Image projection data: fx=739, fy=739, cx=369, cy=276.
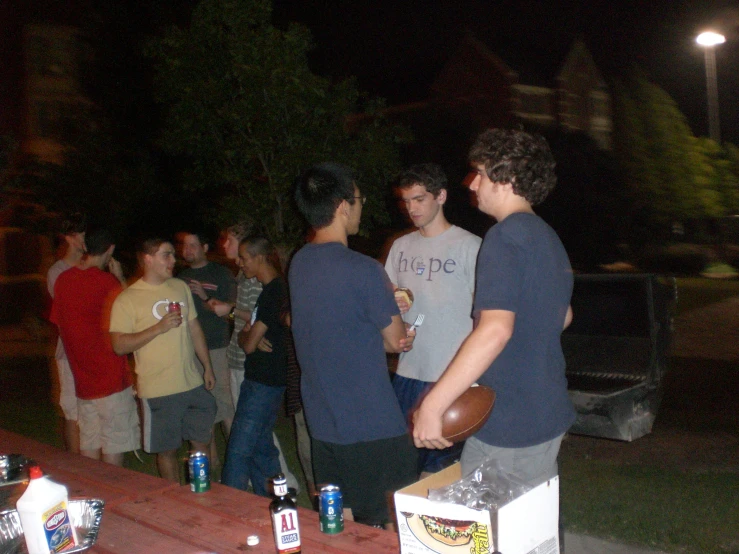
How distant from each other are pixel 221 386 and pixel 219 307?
71cm

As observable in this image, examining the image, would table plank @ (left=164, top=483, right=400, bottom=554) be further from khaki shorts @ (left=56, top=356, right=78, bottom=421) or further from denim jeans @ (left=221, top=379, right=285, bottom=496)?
khaki shorts @ (left=56, top=356, right=78, bottom=421)

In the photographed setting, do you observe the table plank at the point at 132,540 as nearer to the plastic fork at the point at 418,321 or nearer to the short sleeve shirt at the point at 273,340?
the plastic fork at the point at 418,321

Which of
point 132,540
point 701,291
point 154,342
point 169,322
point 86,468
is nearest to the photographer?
point 132,540

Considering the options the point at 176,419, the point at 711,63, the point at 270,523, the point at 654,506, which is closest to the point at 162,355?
the point at 176,419

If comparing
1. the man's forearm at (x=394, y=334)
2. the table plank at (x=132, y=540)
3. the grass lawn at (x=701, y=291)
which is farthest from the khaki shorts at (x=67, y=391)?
the grass lawn at (x=701, y=291)

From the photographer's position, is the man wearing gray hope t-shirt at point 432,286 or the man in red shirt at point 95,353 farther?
the man in red shirt at point 95,353

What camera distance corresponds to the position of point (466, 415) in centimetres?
260

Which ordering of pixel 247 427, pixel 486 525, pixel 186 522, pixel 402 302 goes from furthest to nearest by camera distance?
pixel 247 427, pixel 402 302, pixel 186 522, pixel 486 525

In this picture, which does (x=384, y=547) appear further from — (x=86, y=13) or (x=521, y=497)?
(x=86, y=13)

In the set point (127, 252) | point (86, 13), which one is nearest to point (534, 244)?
point (127, 252)

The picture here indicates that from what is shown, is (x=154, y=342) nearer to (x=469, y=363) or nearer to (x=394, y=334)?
(x=394, y=334)

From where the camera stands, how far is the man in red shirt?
17.2ft

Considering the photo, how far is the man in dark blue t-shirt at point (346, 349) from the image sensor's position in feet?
10.0

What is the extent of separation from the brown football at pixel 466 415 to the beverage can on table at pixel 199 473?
42.8 inches
